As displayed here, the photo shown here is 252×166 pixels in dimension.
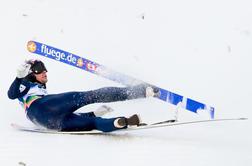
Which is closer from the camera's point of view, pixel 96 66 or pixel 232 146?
pixel 232 146

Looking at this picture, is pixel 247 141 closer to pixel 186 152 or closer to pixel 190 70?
pixel 186 152

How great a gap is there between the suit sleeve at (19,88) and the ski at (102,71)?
814 millimetres


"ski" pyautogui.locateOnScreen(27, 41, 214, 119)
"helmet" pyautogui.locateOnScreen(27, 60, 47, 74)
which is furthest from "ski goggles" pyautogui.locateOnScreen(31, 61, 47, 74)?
"ski" pyautogui.locateOnScreen(27, 41, 214, 119)

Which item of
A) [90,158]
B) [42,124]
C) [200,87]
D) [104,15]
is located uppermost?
[104,15]

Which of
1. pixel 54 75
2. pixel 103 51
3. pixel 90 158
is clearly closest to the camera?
pixel 90 158

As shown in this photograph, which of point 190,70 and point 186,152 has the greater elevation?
point 190,70

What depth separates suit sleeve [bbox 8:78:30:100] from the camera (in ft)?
20.1

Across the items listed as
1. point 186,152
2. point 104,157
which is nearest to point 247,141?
point 186,152

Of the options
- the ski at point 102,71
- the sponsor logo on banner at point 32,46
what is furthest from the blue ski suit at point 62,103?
the sponsor logo on banner at point 32,46

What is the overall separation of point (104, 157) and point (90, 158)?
0.13 metres

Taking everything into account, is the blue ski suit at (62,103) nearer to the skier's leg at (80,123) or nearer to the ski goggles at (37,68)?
the skier's leg at (80,123)

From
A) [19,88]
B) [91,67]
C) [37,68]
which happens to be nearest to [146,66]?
[91,67]

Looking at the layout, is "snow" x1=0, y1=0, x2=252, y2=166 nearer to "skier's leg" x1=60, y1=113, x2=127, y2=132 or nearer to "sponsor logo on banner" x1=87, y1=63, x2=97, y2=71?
"skier's leg" x1=60, y1=113, x2=127, y2=132

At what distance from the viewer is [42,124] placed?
6090 mm
